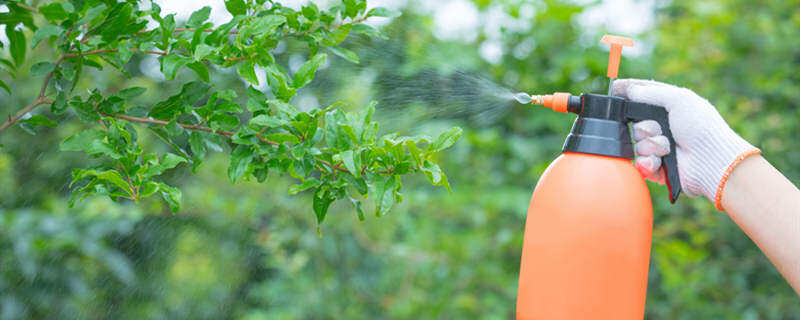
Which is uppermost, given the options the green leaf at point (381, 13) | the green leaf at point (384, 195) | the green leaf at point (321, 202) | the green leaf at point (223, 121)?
the green leaf at point (381, 13)

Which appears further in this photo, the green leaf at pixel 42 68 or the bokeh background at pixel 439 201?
the bokeh background at pixel 439 201

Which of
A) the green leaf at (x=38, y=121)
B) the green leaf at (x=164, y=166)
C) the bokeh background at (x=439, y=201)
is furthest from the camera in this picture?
the bokeh background at (x=439, y=201)

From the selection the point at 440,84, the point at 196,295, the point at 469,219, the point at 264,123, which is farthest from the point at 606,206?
the point at 196,295

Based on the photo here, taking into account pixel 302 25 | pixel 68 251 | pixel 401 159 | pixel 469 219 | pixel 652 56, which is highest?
pixel 302 25

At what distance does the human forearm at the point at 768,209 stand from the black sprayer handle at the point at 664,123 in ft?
0.28

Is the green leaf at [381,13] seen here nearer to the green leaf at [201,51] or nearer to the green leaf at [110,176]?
the green leaf at [201,51]

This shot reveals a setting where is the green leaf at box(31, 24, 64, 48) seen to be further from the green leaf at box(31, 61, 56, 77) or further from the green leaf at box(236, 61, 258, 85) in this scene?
the green leaf at box(236, 61, 258, 85)

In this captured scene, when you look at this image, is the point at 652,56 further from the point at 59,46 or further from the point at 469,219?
the point at 59,46

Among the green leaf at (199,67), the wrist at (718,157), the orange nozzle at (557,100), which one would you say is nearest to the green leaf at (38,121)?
the green leaf at (199,67)

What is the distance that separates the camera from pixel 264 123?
2.92 feet

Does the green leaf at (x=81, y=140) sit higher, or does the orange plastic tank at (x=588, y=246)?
the green leaf at (x=81, y=140)

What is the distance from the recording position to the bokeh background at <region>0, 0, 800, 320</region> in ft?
7.49

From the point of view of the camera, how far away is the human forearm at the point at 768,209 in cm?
99

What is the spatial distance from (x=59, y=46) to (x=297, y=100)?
1.32m
